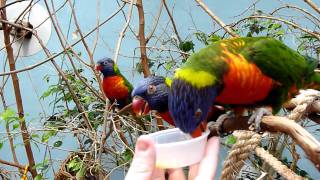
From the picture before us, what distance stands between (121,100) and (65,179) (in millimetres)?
487

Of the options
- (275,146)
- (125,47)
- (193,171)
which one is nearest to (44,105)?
(125,47)

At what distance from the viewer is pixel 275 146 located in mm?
1871

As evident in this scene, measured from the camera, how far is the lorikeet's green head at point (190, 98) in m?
0.67

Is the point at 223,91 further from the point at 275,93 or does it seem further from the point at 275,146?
the point at 275,146

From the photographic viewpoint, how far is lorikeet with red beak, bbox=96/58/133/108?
2.03 meters

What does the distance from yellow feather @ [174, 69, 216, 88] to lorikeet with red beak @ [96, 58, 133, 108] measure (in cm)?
129

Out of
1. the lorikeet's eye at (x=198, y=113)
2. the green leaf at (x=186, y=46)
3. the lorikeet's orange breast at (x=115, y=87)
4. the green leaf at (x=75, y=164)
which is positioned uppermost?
the lorikeet's eye at (x=198, y=113)

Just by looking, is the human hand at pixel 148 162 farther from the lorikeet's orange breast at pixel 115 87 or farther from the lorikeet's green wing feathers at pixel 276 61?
the lorikeet's orange breast at pixel 115 87

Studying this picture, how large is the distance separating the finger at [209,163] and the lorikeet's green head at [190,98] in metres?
0.06

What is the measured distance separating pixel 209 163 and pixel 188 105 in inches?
5.2

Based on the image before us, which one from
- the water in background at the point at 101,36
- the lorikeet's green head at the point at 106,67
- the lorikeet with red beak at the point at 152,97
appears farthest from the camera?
the water in background at the point at 101,36

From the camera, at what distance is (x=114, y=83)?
2.07m

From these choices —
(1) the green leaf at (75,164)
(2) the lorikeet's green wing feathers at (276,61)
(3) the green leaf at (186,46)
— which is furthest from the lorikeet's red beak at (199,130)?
(3) the green leaf at (186,46)

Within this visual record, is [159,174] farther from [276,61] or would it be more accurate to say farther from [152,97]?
[152,97]
